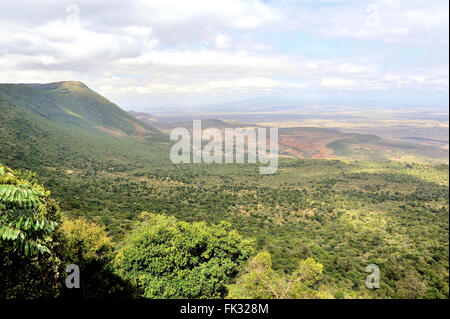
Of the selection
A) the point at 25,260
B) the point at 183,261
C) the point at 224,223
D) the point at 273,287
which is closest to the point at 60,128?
the point at 224,223

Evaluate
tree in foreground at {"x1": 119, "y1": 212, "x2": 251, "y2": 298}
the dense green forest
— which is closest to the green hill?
the dense green forest

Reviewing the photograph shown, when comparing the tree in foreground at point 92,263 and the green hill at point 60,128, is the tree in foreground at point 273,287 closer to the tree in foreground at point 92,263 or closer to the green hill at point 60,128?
the tree in foreground at point 92,263

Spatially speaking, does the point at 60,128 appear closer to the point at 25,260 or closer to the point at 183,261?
the point at 25,260

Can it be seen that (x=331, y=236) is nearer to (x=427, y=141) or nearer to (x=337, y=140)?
(x=337, y=140)

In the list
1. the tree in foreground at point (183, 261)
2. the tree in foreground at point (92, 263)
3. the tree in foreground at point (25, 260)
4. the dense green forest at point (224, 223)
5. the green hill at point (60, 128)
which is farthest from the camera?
the green hill at point (60, 128)

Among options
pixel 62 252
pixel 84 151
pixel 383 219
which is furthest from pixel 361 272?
pixel 84 151

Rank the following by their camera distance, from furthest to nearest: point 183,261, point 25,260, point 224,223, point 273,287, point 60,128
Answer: point 60,128, point 224,223, point 183,261, point 273,287, point 25,260

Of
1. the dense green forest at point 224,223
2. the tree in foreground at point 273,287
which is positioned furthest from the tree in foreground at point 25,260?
the tree in foreground at point 273,287
